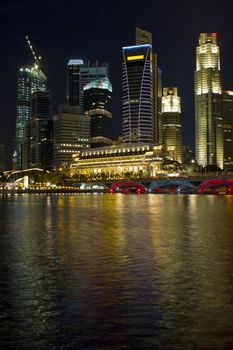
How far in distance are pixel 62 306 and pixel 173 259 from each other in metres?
8.82

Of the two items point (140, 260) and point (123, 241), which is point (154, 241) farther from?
point (140, 260)

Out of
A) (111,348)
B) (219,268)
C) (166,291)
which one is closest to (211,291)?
(166,291)

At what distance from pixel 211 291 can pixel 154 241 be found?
13.1 m

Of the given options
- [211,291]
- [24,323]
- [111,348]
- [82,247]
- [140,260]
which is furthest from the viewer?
[82,247]

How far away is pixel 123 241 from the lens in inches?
1100

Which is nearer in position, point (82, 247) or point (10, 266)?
point (10, 266)

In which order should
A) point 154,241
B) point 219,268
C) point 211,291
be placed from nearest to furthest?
point 211,291 → point 219,268 → point 154,241

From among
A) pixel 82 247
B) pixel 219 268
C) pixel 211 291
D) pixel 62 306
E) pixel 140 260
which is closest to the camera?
pixel 62 306

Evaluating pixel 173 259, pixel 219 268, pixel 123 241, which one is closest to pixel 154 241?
pixel 123 241

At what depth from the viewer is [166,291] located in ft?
48.5

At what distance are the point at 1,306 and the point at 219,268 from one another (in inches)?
355

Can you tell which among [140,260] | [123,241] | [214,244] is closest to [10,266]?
[140,260]

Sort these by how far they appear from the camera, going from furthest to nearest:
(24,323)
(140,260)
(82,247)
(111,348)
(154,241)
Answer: (154,241), (82,247), (140,260), (24,323), (111,348)

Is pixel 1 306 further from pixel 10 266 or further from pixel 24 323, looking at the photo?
pixel 10 266
